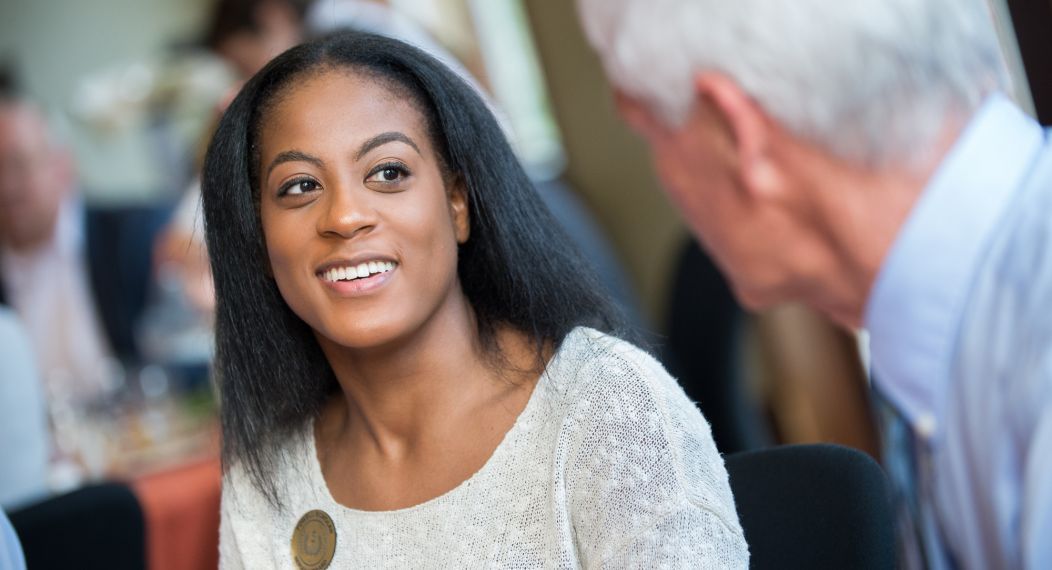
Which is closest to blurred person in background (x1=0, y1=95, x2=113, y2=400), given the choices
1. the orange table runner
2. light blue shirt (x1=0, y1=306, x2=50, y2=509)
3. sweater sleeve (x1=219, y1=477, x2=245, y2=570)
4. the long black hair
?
light blue shirt (x1=0, y1=306, x2=50, y2=509)

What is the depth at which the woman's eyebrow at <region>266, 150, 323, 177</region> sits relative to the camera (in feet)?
4.22

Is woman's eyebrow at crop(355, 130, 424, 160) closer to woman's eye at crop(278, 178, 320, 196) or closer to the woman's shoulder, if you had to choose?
woman's eye at crop(278, 178, 320, 196)

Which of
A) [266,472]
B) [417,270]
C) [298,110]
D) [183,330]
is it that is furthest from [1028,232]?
[183,330]

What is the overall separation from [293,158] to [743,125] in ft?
1.69

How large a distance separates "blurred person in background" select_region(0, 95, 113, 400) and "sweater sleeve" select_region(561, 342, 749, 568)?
4.37 metres

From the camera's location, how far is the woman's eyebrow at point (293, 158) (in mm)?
1287

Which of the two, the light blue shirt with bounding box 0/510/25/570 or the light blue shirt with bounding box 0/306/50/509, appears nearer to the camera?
the light blue shirt with bounding box 0/510/25/570

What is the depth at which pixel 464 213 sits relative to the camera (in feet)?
4.55

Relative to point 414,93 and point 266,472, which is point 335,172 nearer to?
point 414,93

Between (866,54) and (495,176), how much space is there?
562 millimetres

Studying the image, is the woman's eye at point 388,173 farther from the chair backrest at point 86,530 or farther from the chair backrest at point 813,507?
the chair backrest at point 86,530

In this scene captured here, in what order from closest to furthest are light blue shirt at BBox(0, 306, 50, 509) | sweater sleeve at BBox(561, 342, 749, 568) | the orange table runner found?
1. sweater sleeve at BBox(561, 342, 749, 568)
2. the orange table runner
3. light blue shirt at BBox(0, 306, 50, 509)

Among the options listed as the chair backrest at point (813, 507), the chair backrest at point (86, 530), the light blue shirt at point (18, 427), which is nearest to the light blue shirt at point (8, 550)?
the chair backrest at point (86, 530)

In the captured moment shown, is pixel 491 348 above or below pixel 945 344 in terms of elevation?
below
